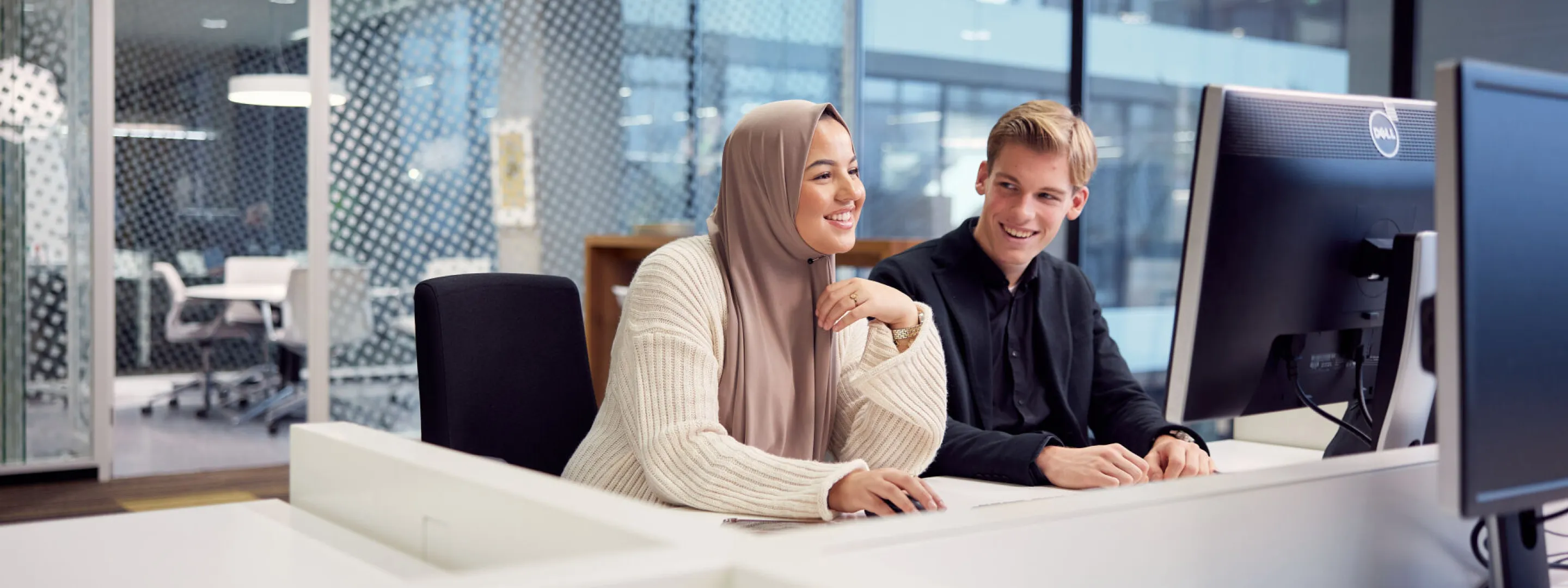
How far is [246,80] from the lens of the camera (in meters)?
4.44

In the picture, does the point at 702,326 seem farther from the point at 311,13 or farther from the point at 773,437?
the point at 311,13

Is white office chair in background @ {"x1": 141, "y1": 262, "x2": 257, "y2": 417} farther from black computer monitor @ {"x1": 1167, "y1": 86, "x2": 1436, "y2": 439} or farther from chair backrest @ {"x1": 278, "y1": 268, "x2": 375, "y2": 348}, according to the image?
black computer monitor @ {"x1": 1167, "y1": 86, "x2": 1436, "y2": 439}

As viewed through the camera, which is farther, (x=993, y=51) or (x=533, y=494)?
(x=993, y=51)

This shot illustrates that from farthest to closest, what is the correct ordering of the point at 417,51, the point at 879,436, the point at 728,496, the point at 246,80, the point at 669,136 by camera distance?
the point at 669,136 → the point at 417,51 → the point at 246,80 → the point at 879,436 → the point at 728,496

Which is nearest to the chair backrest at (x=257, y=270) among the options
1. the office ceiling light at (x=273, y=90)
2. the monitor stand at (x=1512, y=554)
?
the office ceiling light at (x=273, y=90)

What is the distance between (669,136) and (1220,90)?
433 cm

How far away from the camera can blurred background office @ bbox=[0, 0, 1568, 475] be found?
418cm

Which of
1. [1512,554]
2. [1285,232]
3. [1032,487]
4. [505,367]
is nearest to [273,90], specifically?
[505,367]

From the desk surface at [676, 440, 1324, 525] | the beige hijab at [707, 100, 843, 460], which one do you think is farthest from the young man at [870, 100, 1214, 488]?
the beige hijab at [707, 100, 843, 460]

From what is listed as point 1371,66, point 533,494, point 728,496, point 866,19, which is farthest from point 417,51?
point 533,494

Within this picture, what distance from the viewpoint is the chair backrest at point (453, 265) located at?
4828 mm

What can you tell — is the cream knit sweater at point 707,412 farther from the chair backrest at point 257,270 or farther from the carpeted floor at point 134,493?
the chair backrest at point 257,270

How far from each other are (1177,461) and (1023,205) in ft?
1.58

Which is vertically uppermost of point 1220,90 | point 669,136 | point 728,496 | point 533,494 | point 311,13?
point 311,13
